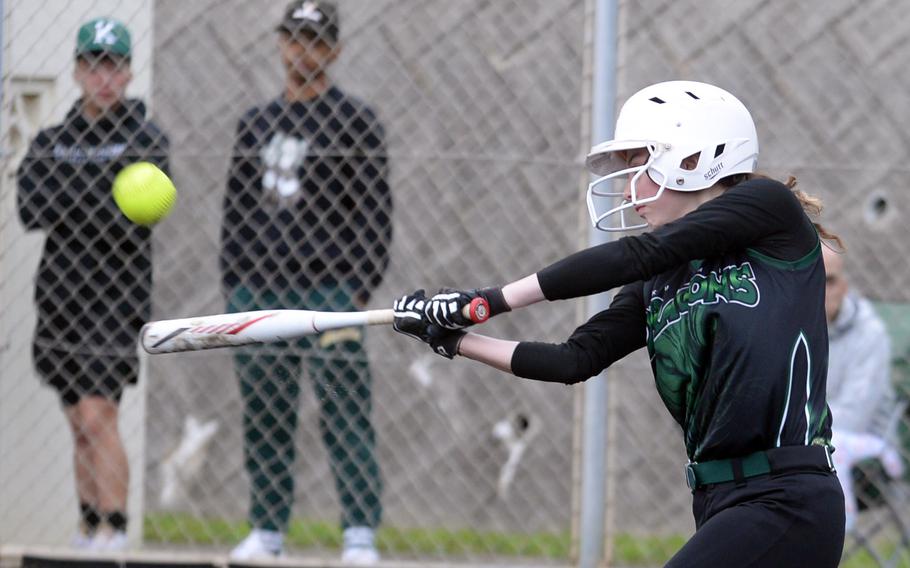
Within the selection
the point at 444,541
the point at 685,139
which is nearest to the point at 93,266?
the point at 444,541

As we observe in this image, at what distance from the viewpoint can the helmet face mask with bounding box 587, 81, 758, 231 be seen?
134 inches

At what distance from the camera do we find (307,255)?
210 inches

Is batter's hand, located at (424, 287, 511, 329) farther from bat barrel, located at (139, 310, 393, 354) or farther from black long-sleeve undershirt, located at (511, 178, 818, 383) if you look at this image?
bat barrel, located at (139, 310, 393, 354)

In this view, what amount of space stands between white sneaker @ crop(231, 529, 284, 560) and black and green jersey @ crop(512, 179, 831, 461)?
2292 millimetres

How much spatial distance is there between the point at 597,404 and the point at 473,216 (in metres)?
2.06

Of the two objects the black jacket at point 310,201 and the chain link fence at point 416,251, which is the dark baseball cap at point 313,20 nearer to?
the black jacket at point 310,201

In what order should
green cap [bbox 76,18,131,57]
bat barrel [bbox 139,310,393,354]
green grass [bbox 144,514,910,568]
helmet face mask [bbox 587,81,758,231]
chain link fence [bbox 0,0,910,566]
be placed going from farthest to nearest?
chain link fence [bbox 0,0,910,566] → green grass [bbox 144,514,910,568] → green cap [bbox 76,18,131,57] → bat barrel [bbox 139,310,393,354] → helmet face mask [bbox 587,81,758,231]

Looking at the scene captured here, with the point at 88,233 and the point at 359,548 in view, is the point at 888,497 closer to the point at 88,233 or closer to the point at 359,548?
the point at 359,548

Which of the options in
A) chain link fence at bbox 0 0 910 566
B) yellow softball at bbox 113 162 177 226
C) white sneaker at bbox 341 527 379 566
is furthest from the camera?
chain link fence at bbox 0 0 910 566

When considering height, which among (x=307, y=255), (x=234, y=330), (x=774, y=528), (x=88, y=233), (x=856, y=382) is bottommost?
(x=856, y=382)

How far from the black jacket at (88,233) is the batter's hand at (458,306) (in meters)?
2.24

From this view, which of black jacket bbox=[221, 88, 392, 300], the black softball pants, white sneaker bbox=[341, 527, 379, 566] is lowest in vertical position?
the black softball pants

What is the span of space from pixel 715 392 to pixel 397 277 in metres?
3.72

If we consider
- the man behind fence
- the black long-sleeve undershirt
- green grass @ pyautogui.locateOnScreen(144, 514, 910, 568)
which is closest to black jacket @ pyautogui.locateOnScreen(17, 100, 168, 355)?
green grass @ pyautogui.locateOnScreen(144, 514, 910, 568)
